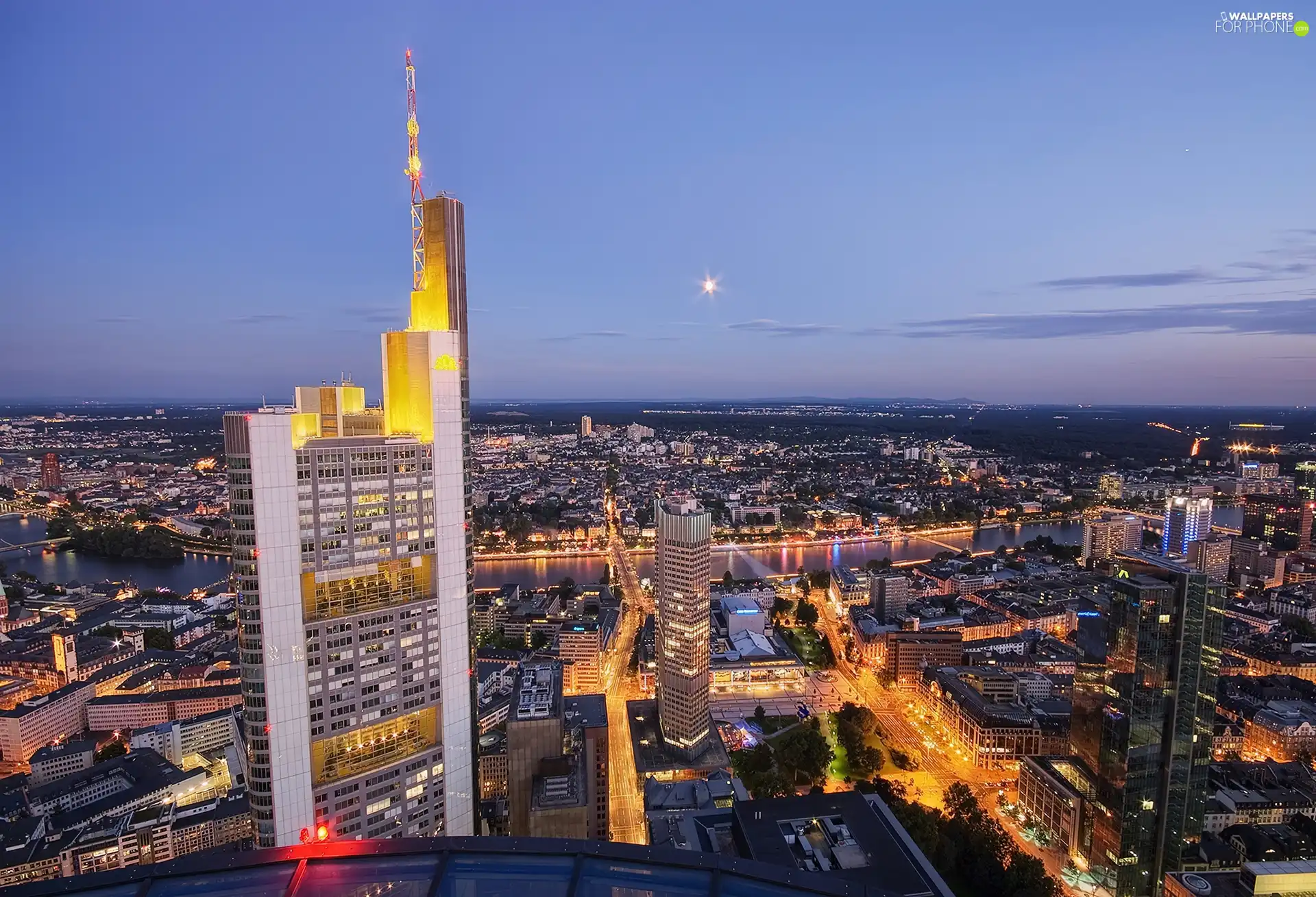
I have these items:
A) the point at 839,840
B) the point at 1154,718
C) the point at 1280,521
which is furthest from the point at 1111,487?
the point at 839,840

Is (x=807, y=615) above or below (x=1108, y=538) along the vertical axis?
below

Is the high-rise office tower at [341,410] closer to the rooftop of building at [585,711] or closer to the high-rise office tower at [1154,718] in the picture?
the rooftop of building at [585,711]

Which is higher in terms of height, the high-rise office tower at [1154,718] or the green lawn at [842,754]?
the high-rise office tower at [1154,718]

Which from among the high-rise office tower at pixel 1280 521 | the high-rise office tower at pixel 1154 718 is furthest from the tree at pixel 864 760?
the high-rise office tower at pixel 1280 521

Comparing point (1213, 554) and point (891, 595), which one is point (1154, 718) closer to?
point (891, 595)

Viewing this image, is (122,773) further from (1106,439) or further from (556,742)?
(1106,439)

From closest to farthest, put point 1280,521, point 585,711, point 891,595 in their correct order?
point 585,711, point 891,595, point 1280,521
